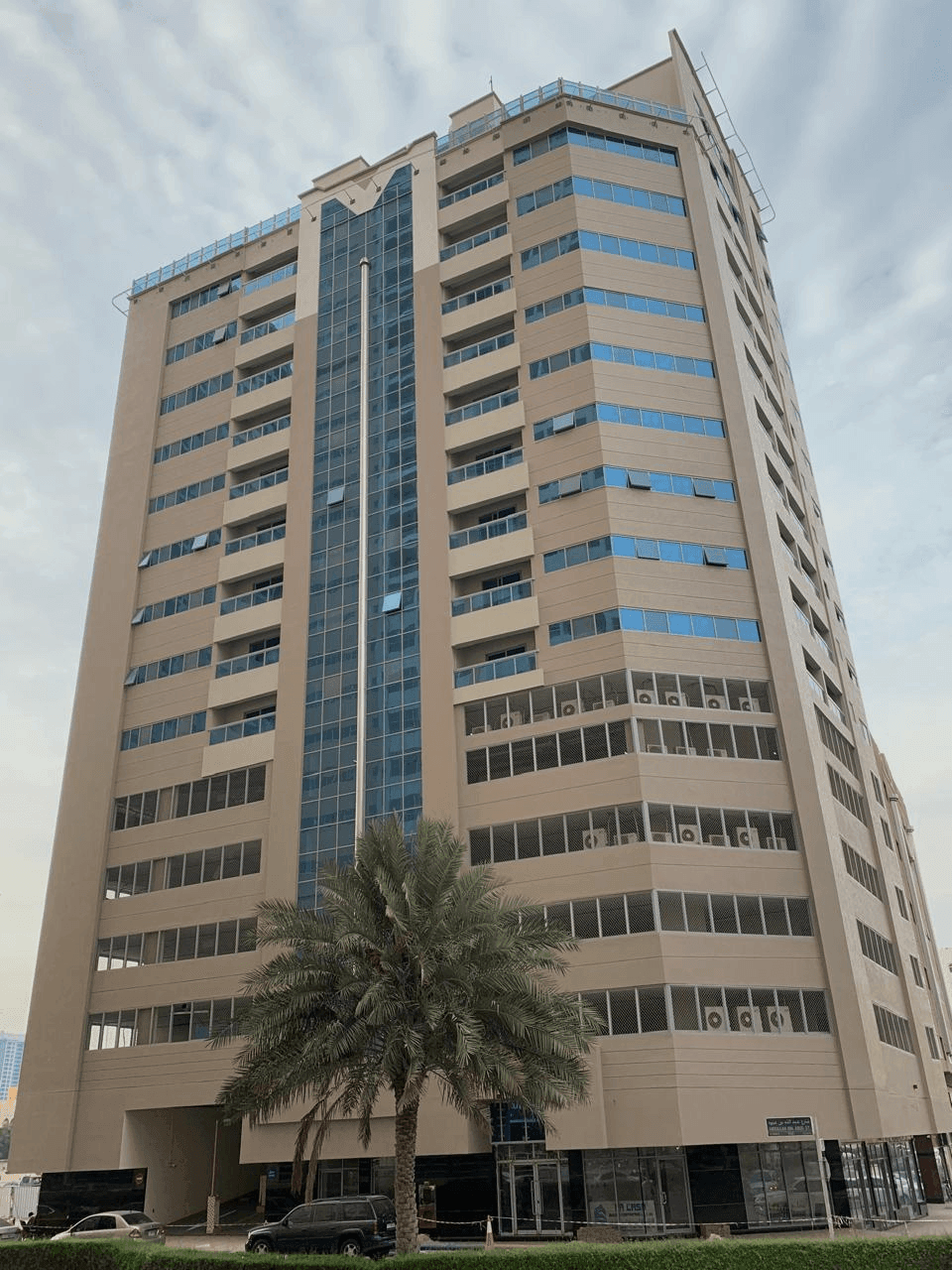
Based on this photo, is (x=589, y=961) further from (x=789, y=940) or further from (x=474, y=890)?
(x=474, y=890)

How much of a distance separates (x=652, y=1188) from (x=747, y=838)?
42.7 feet

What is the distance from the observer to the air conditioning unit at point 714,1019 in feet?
129

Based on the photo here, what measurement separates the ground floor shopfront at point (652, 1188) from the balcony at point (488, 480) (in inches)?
1079

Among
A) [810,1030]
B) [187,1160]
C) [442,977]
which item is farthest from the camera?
[187,1160]

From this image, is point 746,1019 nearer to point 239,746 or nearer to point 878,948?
point 878,948

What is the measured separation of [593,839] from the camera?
42.8 meters

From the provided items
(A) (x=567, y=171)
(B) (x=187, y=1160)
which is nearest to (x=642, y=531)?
(A) (x=567, y=171)

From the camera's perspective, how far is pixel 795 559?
54781 mm

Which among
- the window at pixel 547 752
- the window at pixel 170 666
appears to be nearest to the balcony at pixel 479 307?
the window at pixel 170 666

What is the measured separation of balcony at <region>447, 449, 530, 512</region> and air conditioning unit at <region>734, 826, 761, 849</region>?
1812 cm

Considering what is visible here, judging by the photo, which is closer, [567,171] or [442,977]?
[442,977]

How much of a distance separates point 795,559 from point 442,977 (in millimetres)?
34996

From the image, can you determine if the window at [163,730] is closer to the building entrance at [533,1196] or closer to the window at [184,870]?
the window at [184,870]

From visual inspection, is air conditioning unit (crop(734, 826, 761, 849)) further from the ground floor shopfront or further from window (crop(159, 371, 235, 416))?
window (crop(159, 371, 235, 416))
